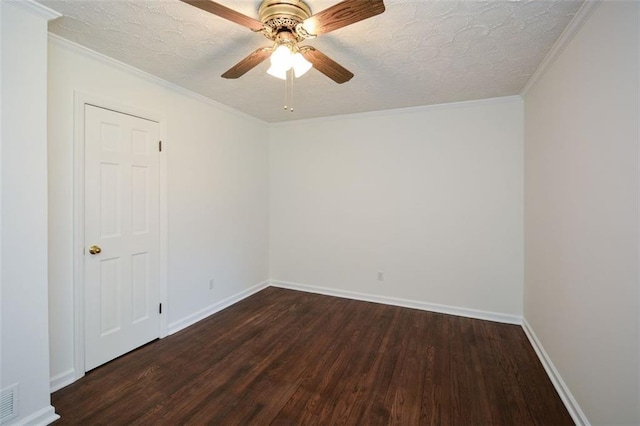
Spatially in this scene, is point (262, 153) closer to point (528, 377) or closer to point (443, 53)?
point (443, 53)

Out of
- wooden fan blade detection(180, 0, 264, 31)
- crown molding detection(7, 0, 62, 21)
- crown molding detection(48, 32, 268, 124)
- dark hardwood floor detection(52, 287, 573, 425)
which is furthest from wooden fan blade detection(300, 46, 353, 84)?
dark hardwood floor detection(52, 287, 573, 425)

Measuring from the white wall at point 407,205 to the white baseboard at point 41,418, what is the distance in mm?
2897

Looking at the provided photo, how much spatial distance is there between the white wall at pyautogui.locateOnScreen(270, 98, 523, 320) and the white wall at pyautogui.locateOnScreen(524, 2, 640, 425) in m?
0.81

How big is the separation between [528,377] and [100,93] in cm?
410

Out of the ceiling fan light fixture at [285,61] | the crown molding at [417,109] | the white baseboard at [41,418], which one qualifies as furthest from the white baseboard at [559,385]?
the white baseboard at [41,418]

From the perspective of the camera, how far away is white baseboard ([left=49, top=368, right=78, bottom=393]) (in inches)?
80.1

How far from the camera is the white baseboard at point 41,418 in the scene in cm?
169

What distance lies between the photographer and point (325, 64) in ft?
6.18

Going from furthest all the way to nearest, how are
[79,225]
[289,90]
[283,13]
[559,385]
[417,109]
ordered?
[417,109] < [289,90] < [79,225] < [559,385] < [283,13]

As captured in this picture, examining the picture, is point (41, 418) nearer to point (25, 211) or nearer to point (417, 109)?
point (25, 211)

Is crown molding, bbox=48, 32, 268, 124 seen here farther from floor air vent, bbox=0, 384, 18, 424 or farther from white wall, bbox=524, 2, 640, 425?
white wall, bbox=524, 2, 640, 425

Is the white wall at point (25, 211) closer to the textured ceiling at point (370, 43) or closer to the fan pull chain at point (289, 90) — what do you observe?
the textured ceiling at point (370, 43)

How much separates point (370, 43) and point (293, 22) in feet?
2.25

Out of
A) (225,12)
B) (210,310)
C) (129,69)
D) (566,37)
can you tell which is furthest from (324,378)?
(129,69)
